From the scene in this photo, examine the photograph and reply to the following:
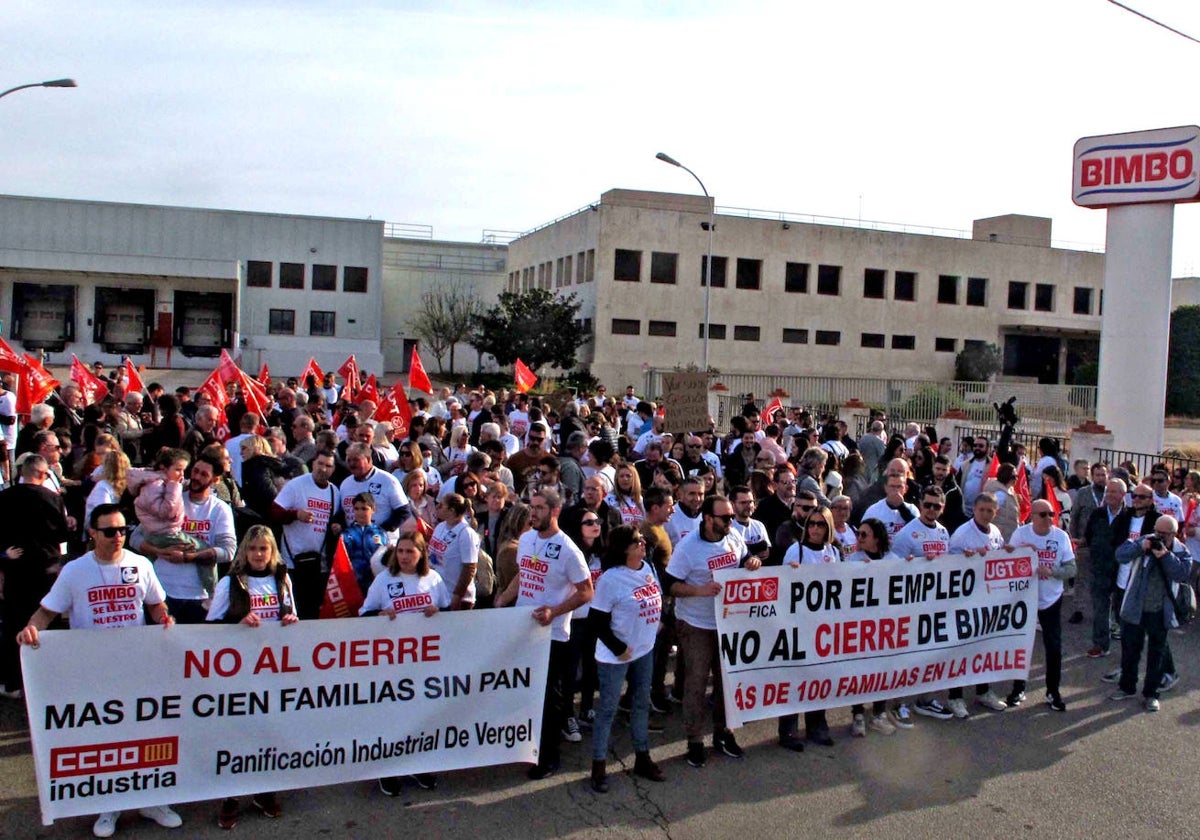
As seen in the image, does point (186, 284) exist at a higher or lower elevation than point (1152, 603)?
higher

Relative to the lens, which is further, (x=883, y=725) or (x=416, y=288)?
(x=416, y=288)

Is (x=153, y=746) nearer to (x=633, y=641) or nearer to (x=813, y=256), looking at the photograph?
(x=633, y=641)

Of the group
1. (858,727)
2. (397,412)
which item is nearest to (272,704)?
(858,727)

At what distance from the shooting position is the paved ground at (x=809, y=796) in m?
6.07

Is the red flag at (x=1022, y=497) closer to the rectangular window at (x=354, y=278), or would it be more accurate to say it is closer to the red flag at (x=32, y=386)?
the red flag at (x=32, y=386)

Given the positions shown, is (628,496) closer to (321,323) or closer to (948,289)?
(321,323)

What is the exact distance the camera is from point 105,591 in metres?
6.07

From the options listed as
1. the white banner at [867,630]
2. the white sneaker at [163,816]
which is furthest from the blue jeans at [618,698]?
the white sneaker at [163,816]

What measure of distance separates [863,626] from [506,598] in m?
2.64

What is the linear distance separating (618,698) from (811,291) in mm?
43675

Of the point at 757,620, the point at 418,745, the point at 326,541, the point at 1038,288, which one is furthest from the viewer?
the point at 1038,288

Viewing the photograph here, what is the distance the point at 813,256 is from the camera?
48.8 m

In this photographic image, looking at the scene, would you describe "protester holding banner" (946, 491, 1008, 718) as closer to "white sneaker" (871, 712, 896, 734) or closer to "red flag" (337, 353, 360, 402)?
"white sneaker" (871, 712, 896, 734)

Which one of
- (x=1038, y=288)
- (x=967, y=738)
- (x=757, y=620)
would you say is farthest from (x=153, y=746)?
(x=1038, y=288)
